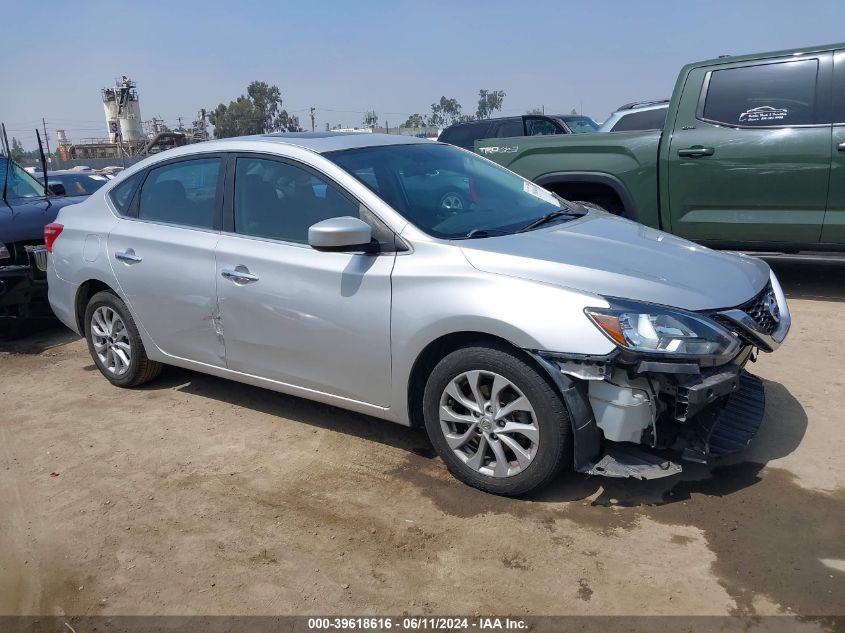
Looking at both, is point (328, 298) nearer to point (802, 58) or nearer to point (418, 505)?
point (418, 505)

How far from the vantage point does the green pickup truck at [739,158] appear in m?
5.94

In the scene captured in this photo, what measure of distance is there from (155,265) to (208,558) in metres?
2.11

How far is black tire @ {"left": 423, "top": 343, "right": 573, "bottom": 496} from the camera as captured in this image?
3.11 meters

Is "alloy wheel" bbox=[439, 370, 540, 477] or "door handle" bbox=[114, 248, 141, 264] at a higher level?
"door handle" bbox=[114, 248, 141, 264]

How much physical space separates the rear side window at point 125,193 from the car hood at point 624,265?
8.65 feet

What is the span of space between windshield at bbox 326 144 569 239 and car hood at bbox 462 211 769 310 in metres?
0.24

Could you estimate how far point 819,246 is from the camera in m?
6.10

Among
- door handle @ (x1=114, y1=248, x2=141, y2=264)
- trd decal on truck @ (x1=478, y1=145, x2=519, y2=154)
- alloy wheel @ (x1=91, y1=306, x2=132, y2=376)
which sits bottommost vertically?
alloy wheel @ (x1=91, y1=306, x2=132, y2=376)

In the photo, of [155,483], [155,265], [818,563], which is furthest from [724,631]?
[155,265]

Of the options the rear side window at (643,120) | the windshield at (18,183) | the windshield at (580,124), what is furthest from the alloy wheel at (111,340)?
the windshield at (580,124)

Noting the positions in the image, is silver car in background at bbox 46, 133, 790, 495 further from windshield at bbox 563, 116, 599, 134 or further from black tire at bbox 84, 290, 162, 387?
windshield at bbox 563, 116, 599, 134

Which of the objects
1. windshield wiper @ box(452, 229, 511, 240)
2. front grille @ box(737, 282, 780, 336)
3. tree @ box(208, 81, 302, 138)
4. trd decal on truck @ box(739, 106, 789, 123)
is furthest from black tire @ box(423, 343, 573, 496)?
tree @ box(208, 81, 302, 138)

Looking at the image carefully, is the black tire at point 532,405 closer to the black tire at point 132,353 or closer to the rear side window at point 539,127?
the black tire at point 132,353

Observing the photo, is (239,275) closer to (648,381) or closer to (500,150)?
(648,381)
